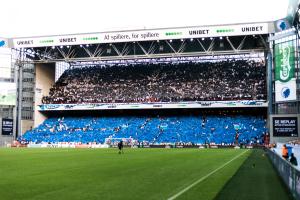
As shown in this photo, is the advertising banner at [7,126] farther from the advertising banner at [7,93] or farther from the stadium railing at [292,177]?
the stadium railing at [292,177]

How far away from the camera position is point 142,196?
1379 cm

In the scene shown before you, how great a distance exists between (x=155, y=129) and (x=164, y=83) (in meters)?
11.2

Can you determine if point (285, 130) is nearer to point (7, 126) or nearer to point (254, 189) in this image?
point (254, 189)

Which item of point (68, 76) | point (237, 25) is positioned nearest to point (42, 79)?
point (68, 76)

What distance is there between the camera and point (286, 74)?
46438 millimetres

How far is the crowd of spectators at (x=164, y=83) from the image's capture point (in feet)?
262

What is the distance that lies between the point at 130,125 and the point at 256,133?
2199 cm

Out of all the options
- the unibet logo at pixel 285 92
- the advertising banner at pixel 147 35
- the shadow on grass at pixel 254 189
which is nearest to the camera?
the shadow on grass at pixel 254 189

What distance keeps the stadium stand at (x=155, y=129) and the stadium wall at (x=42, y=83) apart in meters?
2.36

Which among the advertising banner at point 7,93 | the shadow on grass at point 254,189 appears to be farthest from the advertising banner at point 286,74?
the advertising banner at point 7,93

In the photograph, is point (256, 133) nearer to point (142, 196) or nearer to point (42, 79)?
point (42, 79)

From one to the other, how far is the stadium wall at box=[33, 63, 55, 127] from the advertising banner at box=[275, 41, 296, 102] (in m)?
52.3

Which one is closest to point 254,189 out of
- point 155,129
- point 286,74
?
point 286,74

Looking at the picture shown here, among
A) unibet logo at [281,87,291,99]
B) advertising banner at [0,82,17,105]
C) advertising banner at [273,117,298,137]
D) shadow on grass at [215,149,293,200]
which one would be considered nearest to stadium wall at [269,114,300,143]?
advertising banner at [273,117,298,137]
